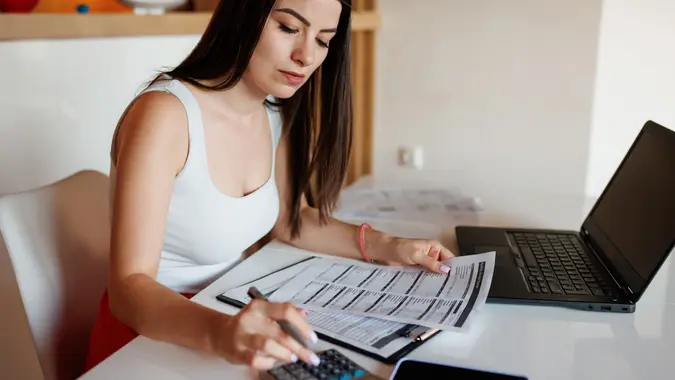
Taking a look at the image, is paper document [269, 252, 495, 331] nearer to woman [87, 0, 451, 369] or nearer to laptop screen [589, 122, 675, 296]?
woman [87, 0, 451, 369]

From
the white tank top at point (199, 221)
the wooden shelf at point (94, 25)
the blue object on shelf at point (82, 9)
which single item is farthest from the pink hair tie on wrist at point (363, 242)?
the blue object on shelf at point (82, 9)

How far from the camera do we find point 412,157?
2.32 meters

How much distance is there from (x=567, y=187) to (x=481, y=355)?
4.78 ft

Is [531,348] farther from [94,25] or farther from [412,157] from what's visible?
[412,157]

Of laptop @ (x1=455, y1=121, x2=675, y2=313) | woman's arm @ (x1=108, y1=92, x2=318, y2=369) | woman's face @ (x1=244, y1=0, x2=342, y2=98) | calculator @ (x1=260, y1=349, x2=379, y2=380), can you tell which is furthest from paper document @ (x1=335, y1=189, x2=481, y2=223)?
calculator @ (x1=260, y1=349, x2=379, y2=380)

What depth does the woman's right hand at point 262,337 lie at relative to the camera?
0.68 meters

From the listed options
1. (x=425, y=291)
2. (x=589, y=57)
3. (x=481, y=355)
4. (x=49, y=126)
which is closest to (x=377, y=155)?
(x=589, y=57)

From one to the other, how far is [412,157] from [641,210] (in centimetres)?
125

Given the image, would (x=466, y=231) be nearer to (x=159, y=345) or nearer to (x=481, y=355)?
(x=481, y=355)

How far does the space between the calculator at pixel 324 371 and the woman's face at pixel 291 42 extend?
0.46m

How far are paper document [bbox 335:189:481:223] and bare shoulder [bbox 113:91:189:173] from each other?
0.62 m

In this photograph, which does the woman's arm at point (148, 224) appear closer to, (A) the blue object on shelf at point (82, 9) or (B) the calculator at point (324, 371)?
(B) the calculator at point (324, 371)

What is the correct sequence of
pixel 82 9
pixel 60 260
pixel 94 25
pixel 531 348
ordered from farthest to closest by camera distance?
pixel 82 9 → pixel 94 25 → pixel 60 260 → pixel 531 348

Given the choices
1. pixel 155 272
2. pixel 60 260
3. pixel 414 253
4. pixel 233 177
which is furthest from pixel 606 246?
pixel 60 260
